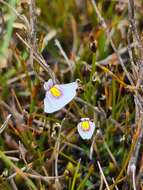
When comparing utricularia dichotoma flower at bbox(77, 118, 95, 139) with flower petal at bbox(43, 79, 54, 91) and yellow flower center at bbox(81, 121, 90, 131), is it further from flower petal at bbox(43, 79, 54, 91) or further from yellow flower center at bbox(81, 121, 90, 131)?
flower petal at bbox(43, 79, 54, 91)

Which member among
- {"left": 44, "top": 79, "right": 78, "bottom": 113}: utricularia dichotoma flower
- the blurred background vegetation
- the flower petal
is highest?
the flower petal

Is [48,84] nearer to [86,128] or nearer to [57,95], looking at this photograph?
[57,95]

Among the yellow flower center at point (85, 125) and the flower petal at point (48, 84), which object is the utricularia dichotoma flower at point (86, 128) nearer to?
the yellow flower center at point (85, 125)

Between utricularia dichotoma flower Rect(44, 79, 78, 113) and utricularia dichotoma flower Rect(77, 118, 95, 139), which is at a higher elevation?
utricularia dichotoma flower Rect(44, 79, 78, 113)

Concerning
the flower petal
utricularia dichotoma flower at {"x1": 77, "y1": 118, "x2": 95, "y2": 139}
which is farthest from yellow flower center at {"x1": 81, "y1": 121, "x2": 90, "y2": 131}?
the flower petal

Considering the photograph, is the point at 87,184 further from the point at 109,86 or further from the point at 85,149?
the point at 109,86

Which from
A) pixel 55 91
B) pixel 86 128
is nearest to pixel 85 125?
pixel 86 128
